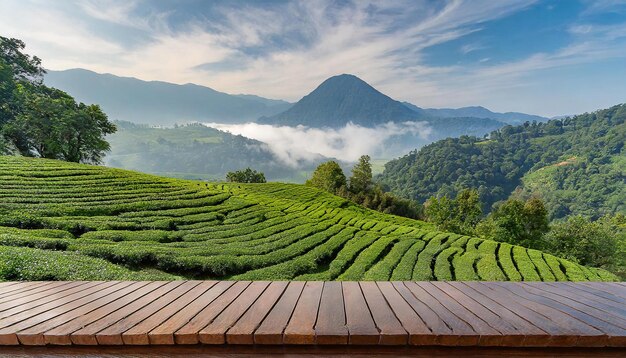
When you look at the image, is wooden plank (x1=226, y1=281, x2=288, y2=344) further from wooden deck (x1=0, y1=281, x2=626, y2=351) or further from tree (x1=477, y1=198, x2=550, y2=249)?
tree (x1=477, y1=198, x2=550, y2=249)

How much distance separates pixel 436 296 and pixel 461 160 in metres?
144

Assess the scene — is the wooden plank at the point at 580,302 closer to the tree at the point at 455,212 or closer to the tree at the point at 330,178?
the tree at the point at 455,212

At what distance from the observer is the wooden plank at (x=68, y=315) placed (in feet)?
7.31

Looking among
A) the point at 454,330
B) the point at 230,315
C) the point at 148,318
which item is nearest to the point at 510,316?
the point at 454,330

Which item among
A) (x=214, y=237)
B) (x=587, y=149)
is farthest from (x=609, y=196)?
(x=214, y=237)

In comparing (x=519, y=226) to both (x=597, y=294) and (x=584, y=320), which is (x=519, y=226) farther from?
(x=584, y=320)

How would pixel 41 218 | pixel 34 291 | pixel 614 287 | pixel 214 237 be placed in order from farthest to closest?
pixel 214 237
pixel 41 218
pixel 614 287
pixel 34 291

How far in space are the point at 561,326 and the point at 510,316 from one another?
322mm

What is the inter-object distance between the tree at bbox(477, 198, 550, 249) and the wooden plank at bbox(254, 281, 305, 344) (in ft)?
125

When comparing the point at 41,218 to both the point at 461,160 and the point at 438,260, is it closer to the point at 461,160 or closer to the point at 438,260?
the point at 438,260

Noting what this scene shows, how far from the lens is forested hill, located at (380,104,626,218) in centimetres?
9531

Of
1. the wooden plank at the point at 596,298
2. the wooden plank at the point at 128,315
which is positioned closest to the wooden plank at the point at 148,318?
the wooden plank at the point at 128,315

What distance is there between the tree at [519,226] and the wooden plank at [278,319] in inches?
1505

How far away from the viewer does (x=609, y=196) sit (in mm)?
90188
